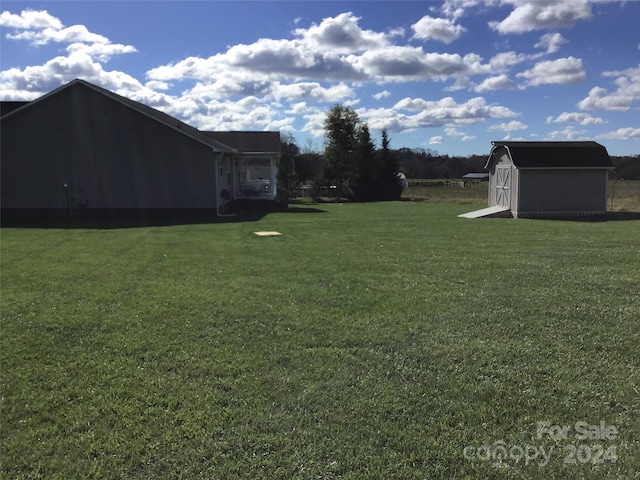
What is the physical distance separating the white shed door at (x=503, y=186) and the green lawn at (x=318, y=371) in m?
14.9

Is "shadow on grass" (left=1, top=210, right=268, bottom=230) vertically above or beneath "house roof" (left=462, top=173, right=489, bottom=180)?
beneath

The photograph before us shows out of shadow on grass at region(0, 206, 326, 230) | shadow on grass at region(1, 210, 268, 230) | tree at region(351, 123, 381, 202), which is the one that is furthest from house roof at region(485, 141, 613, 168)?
tree at region(351, 123, 381, 202)

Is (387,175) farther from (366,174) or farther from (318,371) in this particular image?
(318,371)

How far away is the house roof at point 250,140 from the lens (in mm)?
27062

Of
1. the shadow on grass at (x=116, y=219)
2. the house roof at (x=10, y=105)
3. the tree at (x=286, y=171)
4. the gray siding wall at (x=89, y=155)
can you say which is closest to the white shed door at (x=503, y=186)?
the shadow on grass at (x=116, y=219)

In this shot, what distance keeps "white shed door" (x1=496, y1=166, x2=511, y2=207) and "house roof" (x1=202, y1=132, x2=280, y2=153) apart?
10994 millimetres

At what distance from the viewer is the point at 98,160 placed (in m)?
20.8

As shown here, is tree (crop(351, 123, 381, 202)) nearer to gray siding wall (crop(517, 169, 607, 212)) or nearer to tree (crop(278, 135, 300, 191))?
tree (crop(278, 135, 300, 191))

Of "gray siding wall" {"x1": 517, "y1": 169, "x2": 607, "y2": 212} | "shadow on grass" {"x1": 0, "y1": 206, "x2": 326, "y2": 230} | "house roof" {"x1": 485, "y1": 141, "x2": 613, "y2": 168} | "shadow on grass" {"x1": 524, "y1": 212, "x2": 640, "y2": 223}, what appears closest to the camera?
"shadow on grass" {"x1": 0, "y1": 206, "x2": 326, "y2": 230}

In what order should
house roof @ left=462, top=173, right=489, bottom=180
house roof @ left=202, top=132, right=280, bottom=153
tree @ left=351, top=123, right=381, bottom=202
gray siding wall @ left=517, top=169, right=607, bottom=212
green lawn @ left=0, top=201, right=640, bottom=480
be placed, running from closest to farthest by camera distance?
green lawn @ left=0, top=201, right=640, bottom=480 < gray siding wall @ left=517, top=169, right=607, bottom=212 < house roof @ left=202, top=132, right=280, bottom=153 < tree @ left=351, top=123, right=381, bottom=202 < house roof @ left=462, top=173, right=489, bottom=180

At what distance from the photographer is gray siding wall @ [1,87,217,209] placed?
20.7 meters

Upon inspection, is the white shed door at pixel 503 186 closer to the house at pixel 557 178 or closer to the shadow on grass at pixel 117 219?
the house at pixel 557 178

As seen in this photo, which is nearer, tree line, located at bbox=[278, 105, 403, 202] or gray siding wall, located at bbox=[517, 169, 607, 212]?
gray siding wall, located at bbox=[517, 169, 607, 212]

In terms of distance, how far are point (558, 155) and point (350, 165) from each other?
18550mm
